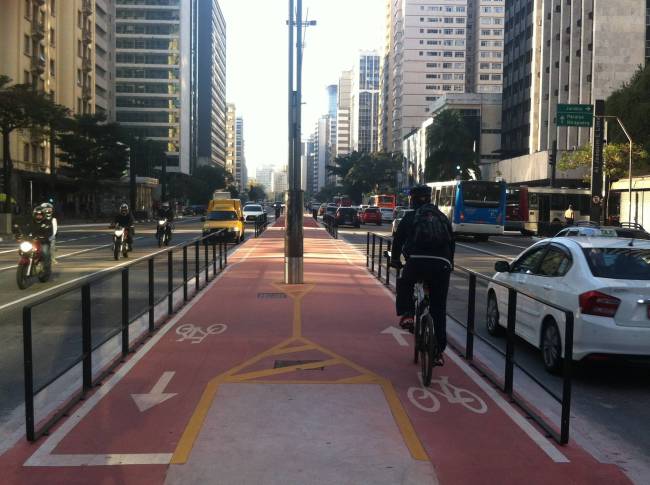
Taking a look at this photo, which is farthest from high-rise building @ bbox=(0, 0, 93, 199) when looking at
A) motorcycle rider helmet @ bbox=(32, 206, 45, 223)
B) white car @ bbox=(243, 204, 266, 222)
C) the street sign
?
motorcycle rider helmet @ bbox=(32, 206, 45, 223)

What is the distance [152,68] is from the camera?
124375 millimetres

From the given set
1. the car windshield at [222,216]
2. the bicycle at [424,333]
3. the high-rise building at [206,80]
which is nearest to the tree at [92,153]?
the car windshield at [222,216]

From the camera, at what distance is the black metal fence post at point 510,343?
6.39 m

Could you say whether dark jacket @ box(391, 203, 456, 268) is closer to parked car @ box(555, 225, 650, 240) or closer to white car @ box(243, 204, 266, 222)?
parked car @ box(555, 225, 650, 240)

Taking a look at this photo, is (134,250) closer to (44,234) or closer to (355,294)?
(44,234)

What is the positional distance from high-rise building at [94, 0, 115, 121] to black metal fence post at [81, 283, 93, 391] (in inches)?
3568

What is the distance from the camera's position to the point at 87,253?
25.1 m

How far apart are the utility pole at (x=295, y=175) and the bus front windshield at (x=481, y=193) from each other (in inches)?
860

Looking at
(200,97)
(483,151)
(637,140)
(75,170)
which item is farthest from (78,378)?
(200,97)

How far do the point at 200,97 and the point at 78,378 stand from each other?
157837 millimetres

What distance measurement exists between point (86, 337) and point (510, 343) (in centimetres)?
383

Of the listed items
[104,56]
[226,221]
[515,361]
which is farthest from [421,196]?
[104,56]

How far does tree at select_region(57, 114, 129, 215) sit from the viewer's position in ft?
202

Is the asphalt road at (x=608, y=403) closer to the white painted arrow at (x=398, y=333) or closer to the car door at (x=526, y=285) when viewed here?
the car door at (x=526, y=285)
